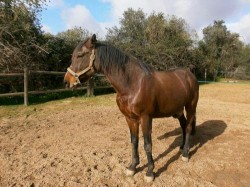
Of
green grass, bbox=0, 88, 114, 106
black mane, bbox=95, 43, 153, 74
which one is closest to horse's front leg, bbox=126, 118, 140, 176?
black mane, bbox=95, 43, 153, 74

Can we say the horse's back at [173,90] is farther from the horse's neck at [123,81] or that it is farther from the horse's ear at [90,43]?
the horse's ear at [90,43]

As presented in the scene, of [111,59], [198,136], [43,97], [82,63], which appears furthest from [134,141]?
[43,97]

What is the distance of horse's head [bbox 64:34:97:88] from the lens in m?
3.34

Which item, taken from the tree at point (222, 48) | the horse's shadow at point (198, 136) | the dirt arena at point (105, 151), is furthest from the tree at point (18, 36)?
the tree at point (222, 48)

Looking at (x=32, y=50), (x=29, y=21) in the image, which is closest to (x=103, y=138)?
(x=32, y=50)

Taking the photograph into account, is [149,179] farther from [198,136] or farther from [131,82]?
[198,136]

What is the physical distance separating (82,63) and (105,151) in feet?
6.05

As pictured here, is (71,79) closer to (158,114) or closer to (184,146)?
(158,114)

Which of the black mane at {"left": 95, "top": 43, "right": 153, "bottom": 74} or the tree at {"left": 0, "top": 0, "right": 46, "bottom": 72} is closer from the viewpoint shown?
the black mane at {"left": 95, "top": 43, "right": 153, "bottom": 74}

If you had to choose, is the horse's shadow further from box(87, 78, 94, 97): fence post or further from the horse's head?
box(87, 78, 94, 97): fence post

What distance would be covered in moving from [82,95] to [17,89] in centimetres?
283

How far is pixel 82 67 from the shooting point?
3.37 meters

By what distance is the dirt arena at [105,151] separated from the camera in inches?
139

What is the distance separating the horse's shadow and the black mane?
1605mm
